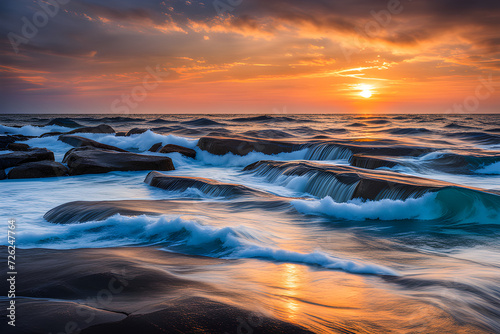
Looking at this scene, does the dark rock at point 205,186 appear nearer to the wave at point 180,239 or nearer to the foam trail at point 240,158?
the wave at point 180,239

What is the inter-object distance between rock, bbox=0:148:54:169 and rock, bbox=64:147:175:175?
3.61 ft

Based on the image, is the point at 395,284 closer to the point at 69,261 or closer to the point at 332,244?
the point at 332,244

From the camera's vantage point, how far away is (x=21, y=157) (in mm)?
12180

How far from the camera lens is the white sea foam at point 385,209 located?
6840 mm

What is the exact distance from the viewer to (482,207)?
271 inches

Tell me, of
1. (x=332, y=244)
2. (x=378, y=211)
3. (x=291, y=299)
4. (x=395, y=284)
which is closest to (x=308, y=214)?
(x=378, y=211)

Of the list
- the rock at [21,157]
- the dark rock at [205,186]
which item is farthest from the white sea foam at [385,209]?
the rock at [21,157]

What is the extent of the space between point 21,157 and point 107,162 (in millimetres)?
2903

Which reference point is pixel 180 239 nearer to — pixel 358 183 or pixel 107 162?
pixel 358 183

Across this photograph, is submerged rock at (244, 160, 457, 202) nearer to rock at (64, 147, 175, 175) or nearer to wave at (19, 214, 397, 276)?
wave at (19, 214, 397, 276)

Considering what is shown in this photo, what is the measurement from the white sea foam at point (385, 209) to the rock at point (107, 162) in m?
6.96

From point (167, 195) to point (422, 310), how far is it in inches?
265

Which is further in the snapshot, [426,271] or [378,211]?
[378,211]

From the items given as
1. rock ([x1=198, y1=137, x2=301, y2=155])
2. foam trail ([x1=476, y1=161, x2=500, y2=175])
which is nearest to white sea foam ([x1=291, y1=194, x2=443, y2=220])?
foam trail ([x1=476, y1=161, x2=500, y2=175])
